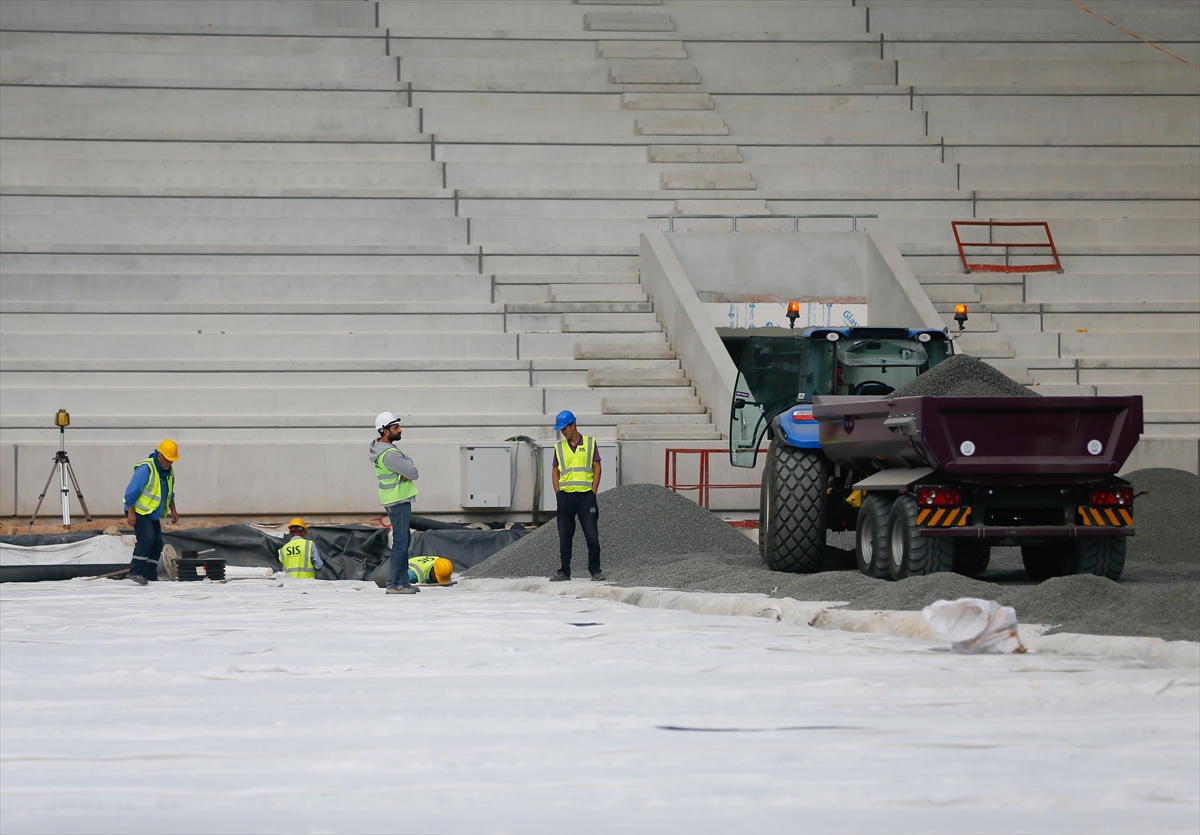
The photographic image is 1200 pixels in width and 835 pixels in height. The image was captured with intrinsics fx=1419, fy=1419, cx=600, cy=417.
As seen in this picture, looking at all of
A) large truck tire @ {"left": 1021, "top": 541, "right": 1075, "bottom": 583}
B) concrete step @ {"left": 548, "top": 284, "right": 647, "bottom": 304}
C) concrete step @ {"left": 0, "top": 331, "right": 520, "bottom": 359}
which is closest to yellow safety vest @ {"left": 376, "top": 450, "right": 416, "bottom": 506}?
large truck tire @ {"left": 1021, "top": 541, "right": 1075, "bottom": 583}

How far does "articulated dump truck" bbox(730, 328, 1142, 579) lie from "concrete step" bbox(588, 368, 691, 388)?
887cm

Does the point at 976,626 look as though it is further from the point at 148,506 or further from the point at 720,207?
the point at 720,207

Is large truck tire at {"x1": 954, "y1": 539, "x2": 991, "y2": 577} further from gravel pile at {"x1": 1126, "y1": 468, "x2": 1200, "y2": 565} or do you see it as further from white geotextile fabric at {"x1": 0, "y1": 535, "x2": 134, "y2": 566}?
white geotextile fabric at {"x1": 0, "y1": 535, "x2": 134, "y2": 566}

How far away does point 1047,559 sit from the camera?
9883mm

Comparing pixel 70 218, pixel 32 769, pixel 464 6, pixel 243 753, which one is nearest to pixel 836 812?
pixel 243 753

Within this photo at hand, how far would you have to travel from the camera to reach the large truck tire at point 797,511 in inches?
414

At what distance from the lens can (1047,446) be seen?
9.04 meters

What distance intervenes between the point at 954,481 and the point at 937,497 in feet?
0.71

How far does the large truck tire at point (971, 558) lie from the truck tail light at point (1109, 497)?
84 cm

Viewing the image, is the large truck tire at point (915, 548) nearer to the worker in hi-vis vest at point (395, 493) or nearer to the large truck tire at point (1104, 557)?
the large truck tire at point (1104, 557)

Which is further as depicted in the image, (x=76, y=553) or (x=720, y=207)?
(x=720, y=207)

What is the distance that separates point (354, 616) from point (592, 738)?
4.99 metres

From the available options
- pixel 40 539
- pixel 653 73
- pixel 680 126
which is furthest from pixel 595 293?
pixel 40 539

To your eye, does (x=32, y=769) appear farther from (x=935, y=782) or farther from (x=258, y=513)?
(x=258, y=513)
